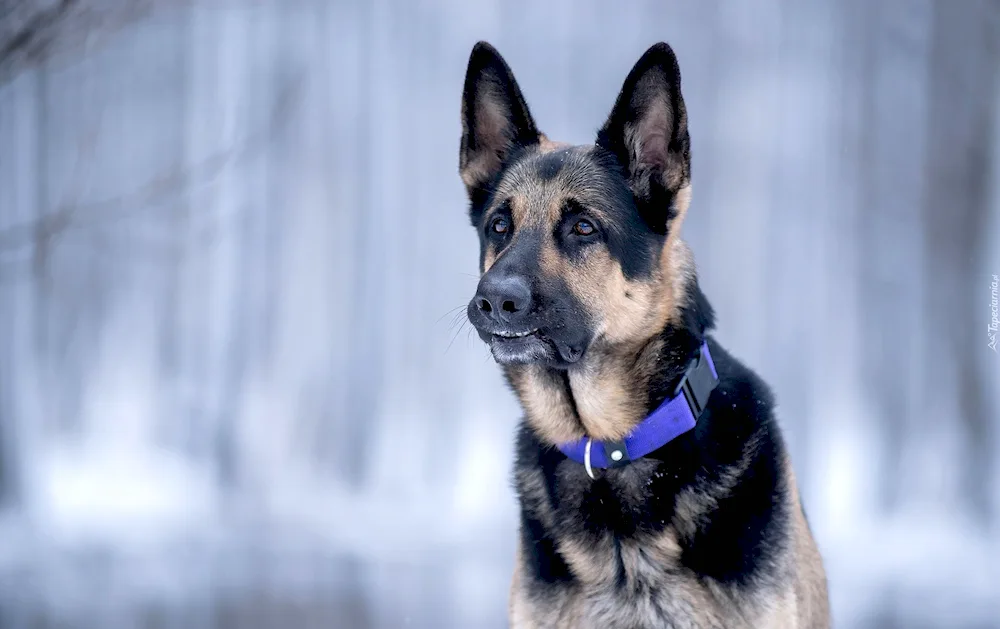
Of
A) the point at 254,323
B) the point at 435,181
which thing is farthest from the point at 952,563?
the point at 254,323

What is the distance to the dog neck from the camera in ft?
9.57

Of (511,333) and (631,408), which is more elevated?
(511,333)

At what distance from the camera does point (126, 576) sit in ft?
21.0

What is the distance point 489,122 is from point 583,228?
633 mm

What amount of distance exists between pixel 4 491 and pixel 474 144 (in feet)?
25.5

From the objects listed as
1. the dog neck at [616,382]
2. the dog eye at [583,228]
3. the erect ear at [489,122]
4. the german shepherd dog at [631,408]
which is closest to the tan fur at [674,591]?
the german shepherd dog at [631,408]

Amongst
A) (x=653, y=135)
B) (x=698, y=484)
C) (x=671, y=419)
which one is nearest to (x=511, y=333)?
(x=671, y=419)

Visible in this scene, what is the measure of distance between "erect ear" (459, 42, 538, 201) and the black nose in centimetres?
80

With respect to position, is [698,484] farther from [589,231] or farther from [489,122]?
[489,122]

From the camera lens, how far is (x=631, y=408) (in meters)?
2.95

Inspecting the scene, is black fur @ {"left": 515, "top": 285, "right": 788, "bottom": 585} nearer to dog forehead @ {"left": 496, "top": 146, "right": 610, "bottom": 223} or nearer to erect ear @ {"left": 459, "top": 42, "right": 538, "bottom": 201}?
dog forehead @ {"left": 496, "top": 146, "right": 610, "bottom": 223}

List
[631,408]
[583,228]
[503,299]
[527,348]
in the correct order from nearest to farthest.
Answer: [503,299], [527,348], [631,408], [583,228]

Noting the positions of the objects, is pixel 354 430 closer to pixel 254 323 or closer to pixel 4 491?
pixel 254 323

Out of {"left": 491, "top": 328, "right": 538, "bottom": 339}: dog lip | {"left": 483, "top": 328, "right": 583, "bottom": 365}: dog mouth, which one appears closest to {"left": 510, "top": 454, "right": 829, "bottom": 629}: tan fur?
{"left": 483, "top": 328, "right": 583, "bottom": 365}: dog mouth
